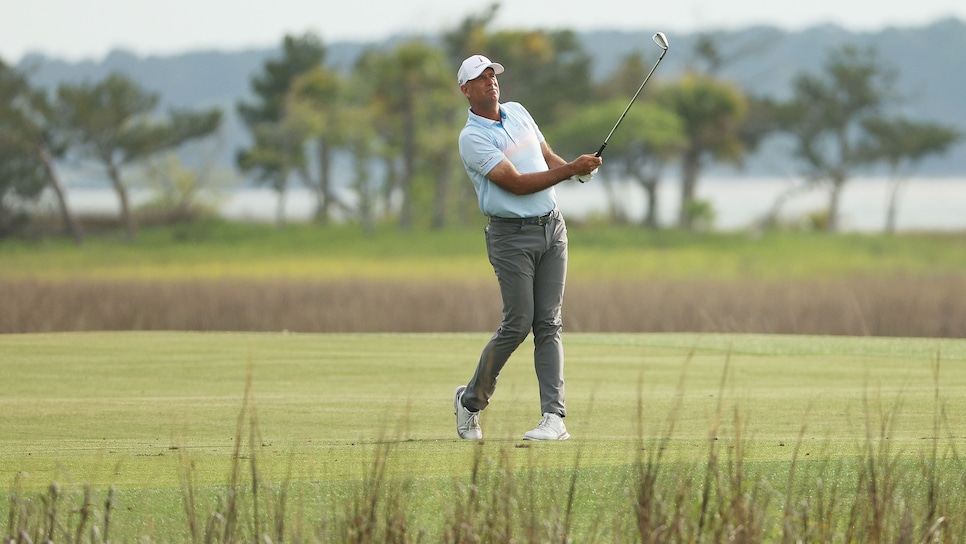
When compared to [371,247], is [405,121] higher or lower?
higher

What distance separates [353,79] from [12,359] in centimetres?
4659

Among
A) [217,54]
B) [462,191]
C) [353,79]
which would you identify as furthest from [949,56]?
[353,79]

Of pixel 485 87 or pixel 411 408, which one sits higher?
pixel 485 87

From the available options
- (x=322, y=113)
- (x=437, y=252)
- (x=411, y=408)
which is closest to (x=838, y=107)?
(x=322, y=113)

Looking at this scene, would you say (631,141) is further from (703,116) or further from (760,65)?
(760,65)

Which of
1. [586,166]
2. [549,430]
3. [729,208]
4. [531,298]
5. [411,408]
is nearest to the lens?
[586,166]

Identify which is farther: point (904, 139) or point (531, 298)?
point (904, 139)

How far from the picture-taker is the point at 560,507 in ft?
18.1

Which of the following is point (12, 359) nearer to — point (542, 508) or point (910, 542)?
point (542, 508)

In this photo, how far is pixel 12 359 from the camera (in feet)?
40.0

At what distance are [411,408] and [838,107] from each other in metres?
65.3

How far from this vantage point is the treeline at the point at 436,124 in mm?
54903

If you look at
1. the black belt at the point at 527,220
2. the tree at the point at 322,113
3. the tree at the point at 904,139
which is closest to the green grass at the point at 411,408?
the black belt at the point at 527,220

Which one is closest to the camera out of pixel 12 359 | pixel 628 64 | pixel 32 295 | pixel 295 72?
pixel 12 359
